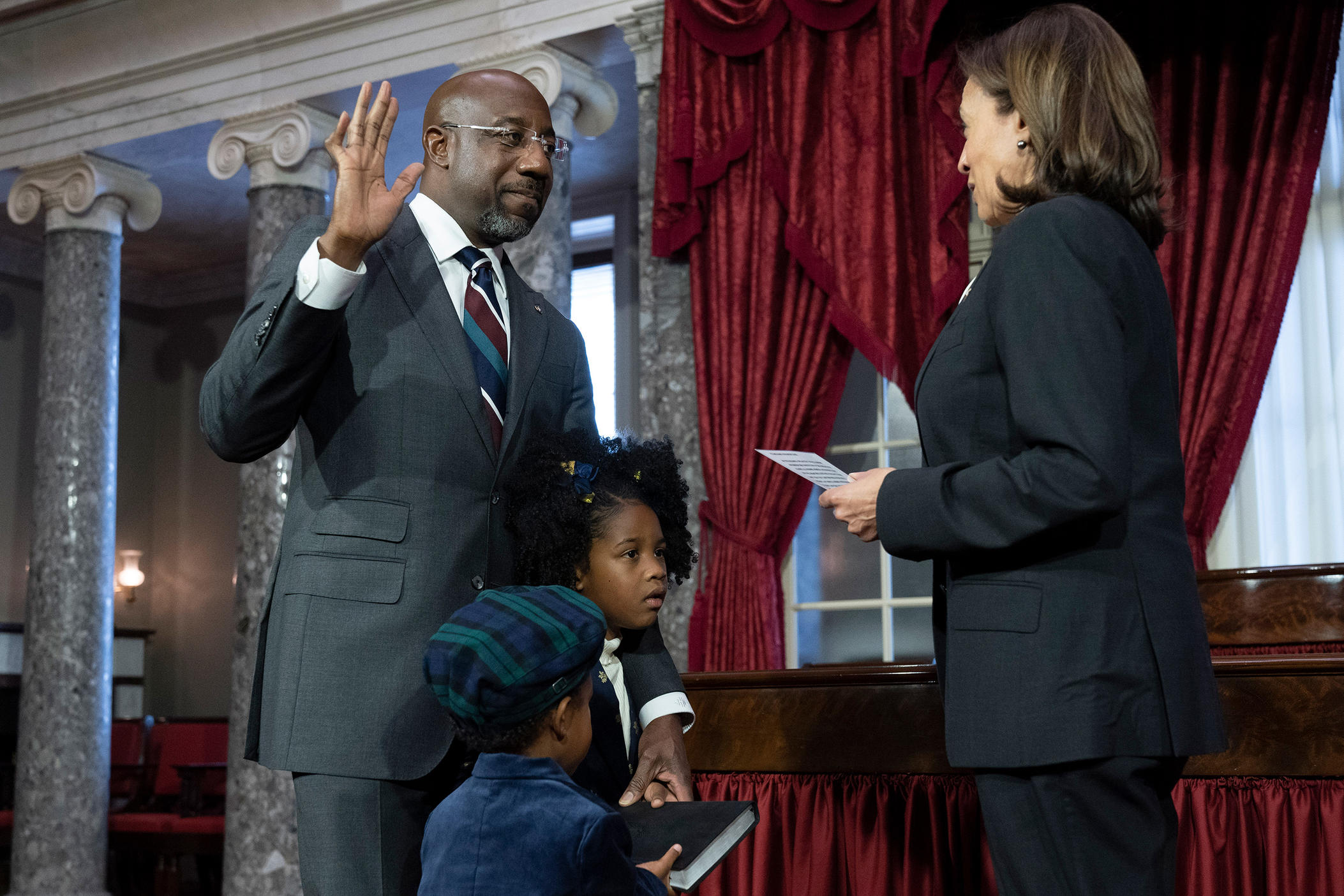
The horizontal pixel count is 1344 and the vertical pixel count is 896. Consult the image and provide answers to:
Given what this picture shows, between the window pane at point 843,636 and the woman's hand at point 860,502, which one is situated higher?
the woman's hand at point 860,502

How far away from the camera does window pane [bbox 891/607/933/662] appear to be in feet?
20.7

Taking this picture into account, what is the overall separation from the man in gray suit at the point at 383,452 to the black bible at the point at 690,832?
0.34 ft

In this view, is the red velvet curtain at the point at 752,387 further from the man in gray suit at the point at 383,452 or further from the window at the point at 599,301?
the man in gray suit at the point at 383,452

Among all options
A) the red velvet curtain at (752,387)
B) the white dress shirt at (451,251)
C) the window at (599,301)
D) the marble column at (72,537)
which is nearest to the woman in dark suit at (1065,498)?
the white dress shirt at (451,251)

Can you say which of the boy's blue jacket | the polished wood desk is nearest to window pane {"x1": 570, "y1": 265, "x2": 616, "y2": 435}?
the polished wood desk

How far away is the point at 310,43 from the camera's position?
6832 mm

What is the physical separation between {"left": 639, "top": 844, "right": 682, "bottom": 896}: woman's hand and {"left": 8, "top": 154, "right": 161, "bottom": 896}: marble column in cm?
655

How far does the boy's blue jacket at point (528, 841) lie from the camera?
5.29 ft

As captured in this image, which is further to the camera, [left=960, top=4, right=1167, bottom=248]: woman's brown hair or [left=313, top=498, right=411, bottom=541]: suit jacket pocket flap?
[left=313, top=498, right=411, bottom=541]: suit jacket pocket flap

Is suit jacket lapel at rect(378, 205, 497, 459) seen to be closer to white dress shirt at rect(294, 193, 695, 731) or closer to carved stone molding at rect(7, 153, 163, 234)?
white dress shirt at rect(294, 193, 695, 731)

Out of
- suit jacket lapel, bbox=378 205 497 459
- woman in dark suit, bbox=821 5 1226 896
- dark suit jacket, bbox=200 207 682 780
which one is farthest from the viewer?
suit jacket lapel, bbox=378 205 497 459

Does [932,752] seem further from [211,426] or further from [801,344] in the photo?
[801,344]

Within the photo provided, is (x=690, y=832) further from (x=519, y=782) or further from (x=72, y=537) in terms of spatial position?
(x=72, y=537)

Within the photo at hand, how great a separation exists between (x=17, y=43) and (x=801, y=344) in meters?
5.01
